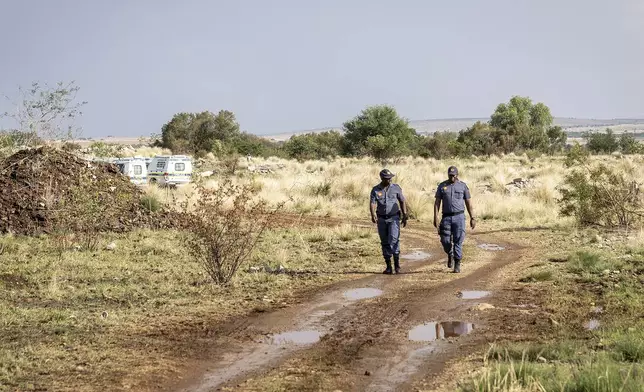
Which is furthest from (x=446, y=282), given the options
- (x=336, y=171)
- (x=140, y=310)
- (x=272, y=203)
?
(x=336, y=171)

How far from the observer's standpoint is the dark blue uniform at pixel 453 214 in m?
12.0

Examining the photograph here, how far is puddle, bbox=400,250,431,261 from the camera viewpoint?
47.1 ft

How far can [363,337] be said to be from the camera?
25.8 feet

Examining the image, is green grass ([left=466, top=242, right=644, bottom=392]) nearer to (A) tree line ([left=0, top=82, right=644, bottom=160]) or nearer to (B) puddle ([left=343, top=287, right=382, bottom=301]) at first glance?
(B) puddle ([left=343, top=287, right=382, bottom=301])

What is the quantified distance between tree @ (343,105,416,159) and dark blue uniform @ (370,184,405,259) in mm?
45064

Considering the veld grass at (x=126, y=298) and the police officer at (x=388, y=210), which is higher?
the police officer at (x=388, y=210)

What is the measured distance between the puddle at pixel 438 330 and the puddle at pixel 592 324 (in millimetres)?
1300

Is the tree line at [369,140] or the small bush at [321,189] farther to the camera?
the tree line at [369,140]

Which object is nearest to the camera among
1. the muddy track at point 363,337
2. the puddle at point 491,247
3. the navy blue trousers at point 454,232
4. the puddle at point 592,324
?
the muddy track at point 363,337

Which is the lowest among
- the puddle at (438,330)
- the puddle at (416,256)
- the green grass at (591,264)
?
the puddle at (416,256)

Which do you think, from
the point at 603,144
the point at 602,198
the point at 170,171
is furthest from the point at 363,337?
the point at 603,144

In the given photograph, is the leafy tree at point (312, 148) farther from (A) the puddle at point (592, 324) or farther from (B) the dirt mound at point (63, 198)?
(A) the puddle at point (592, 324)

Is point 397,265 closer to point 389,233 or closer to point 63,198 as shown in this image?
point 389,233

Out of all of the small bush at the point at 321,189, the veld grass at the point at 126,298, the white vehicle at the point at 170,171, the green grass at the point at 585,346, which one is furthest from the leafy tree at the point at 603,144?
the green grass at the point at 585,346
